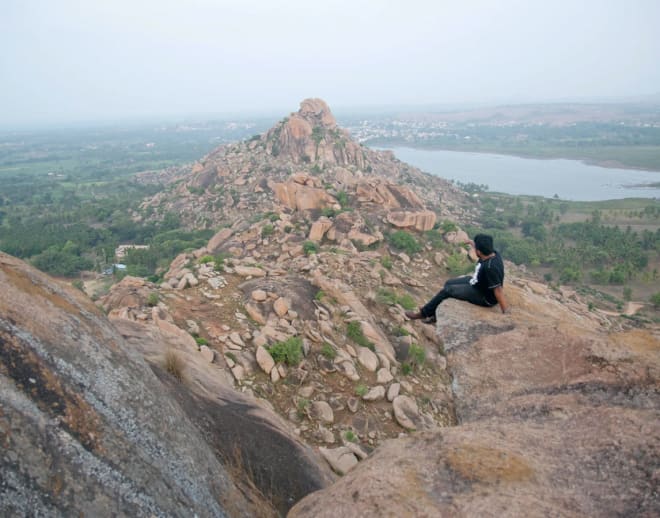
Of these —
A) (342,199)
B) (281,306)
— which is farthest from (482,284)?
(342,199)

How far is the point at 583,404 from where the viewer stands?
3.33 m

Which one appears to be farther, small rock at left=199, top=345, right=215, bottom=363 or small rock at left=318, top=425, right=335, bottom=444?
A: small rock at left=199, top=345, right=215, bottom=363

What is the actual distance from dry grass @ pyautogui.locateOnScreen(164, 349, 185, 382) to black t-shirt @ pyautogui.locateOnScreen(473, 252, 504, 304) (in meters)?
3.79

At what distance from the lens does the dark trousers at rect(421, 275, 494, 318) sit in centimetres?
501

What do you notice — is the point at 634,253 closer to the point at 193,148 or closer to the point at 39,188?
the point at 39,188

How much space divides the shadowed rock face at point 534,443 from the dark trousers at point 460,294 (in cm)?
70

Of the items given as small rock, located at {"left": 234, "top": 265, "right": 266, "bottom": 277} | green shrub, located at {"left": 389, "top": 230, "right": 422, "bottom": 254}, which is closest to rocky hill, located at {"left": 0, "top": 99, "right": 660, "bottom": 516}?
small rock, located at {"left": 234, "top": 265, "right": 266, "bottom": 277}

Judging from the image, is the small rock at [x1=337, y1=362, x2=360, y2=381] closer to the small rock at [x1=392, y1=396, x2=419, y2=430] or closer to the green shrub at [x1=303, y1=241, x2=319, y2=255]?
the small rock at [x1=392, y1=396, x2=419, y2=430]

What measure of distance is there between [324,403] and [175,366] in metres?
3.08

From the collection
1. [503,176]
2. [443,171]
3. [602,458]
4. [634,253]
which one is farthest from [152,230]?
[503,176]

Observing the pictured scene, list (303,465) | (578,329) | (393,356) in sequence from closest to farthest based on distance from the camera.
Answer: (578,329) → (303,465) → (393,356)

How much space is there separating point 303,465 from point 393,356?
15.4 ft

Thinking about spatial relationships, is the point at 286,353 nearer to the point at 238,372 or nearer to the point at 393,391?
the point at 238,372

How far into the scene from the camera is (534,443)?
2971 millimetres
